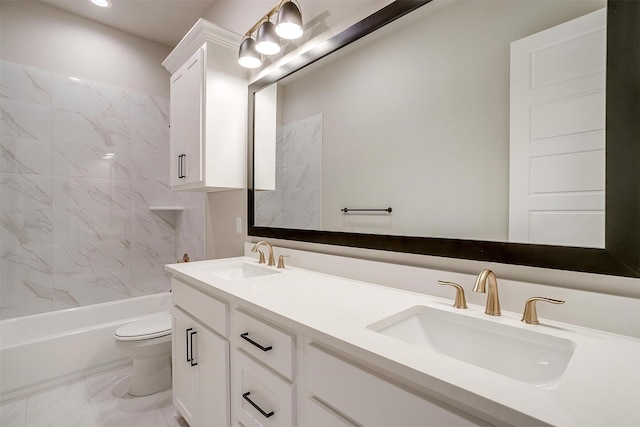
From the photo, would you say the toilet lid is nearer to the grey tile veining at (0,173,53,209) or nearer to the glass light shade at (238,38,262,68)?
the grey tile veining at (0,173,53,209)

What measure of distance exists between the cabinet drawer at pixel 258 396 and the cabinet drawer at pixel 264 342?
0.12ft

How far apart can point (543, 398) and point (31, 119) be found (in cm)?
349

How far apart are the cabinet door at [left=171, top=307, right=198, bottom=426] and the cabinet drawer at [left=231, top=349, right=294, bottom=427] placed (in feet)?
1.38

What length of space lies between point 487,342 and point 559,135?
1.95 feet

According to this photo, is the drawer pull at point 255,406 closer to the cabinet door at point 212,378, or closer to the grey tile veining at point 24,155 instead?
the cabinet door at point 212,378

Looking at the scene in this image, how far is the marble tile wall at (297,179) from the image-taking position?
1586 millimetres

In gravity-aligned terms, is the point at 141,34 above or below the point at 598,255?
above

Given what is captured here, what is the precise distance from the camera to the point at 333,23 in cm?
148

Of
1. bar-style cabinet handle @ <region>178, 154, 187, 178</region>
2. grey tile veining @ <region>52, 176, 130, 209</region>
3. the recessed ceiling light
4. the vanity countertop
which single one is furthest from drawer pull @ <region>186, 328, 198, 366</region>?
the recessed ceiling light

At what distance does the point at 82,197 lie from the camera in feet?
8.66

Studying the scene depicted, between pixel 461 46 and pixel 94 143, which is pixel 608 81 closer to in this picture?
pixel 461 46

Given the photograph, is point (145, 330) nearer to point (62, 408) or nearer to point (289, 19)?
point (62, 408)

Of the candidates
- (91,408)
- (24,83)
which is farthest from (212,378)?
(24,83)

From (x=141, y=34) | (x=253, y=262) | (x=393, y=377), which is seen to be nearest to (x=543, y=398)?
(x=393, y=377)
